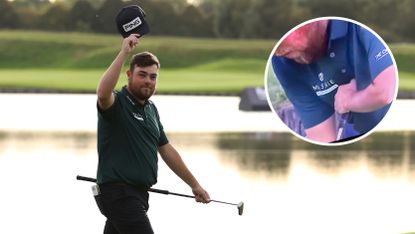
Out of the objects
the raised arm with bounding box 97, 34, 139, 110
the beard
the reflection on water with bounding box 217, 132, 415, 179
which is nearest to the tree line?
the reflection on water with bounding box 217, 132, 415, 179

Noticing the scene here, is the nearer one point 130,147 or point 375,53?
point 375,53

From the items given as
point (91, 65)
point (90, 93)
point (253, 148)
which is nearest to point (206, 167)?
point (253, 148)

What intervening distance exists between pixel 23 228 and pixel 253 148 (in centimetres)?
981

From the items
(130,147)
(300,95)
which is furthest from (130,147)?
(300,95)

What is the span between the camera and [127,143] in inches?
238

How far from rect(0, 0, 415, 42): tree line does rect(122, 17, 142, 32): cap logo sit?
107m

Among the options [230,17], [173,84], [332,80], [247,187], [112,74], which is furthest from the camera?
[230,17]

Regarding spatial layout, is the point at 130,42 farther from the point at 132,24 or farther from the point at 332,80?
the point at 332,80

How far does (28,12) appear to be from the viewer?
12288 centimetres

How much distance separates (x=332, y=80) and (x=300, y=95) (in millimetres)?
268

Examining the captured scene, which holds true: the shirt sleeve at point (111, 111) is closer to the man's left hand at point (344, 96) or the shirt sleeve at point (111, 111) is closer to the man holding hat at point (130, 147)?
the man holding hat at point (130, 147)

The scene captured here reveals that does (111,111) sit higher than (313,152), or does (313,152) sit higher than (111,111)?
(111,111)

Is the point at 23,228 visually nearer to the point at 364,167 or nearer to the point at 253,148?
the point at 364,167

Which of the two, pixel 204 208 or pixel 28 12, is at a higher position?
pixel 28 12
